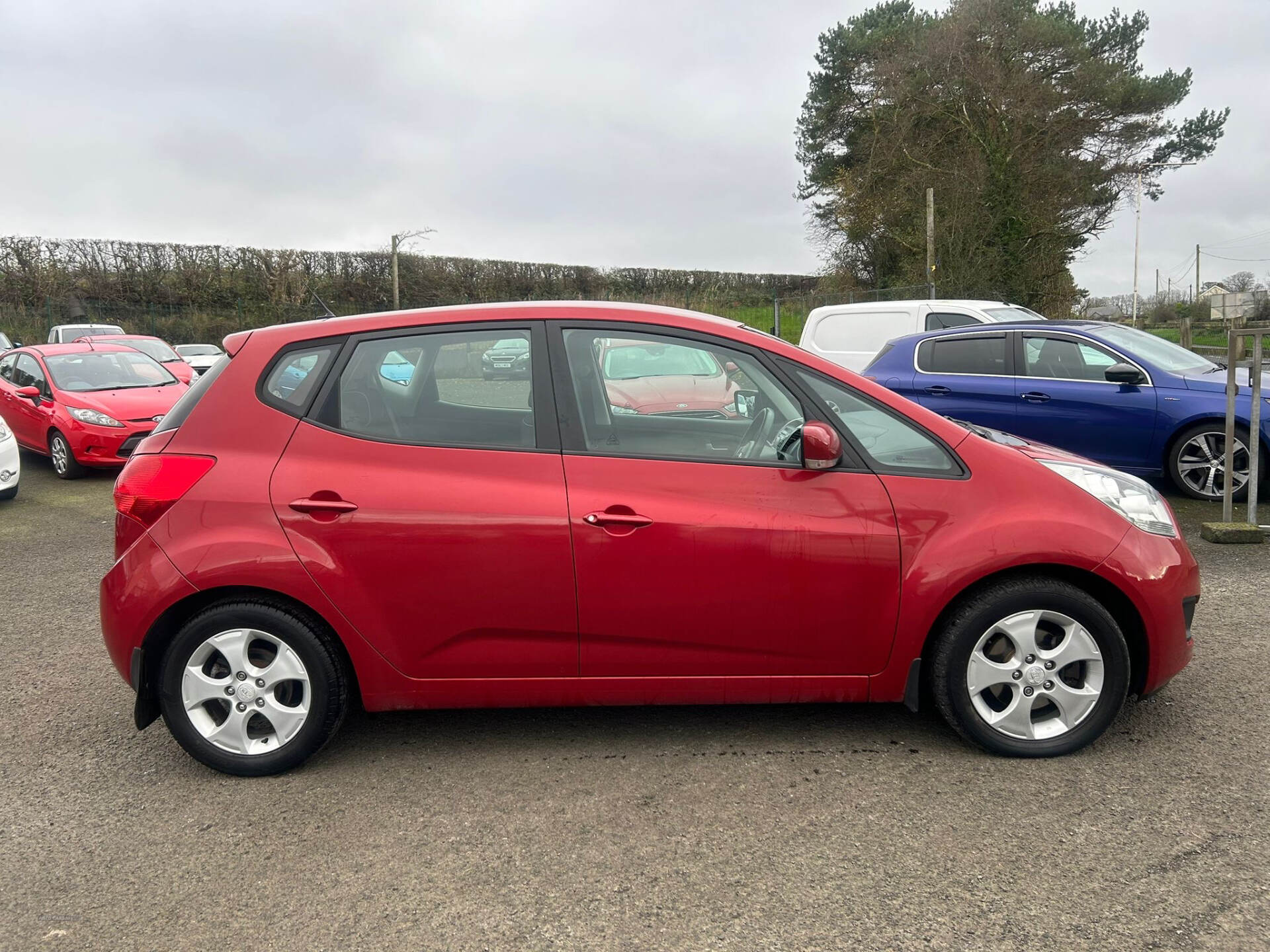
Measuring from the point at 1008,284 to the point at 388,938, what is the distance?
90.4 feet

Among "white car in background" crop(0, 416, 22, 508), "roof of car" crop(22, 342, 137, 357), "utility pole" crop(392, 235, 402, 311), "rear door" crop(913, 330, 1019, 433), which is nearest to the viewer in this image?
"rear door" crop(913, 330, 1019, 433)

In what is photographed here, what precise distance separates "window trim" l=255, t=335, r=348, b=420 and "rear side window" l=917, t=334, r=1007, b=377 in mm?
6977

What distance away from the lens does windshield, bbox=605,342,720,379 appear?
3525mm

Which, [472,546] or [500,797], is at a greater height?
[472,546]

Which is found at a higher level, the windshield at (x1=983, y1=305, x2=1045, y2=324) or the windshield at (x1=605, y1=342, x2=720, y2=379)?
the windshield at (x1=983, y1=305, x2=1045, y2=324)

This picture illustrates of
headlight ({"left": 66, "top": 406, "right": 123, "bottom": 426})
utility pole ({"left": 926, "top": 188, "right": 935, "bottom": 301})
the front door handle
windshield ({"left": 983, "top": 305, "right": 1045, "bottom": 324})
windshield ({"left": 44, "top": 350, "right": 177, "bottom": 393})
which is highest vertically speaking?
utility pole ({"left": 926, "top": 188, "right": 935, "bottom": 301})

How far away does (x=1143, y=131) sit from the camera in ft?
105

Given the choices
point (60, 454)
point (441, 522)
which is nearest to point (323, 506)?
point (441, 522)

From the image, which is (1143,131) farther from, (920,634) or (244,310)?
(920,634)

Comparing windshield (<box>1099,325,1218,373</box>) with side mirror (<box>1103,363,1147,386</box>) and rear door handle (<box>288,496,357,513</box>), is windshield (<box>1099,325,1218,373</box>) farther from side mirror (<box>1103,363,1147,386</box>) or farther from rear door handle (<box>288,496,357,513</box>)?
rear door handle (<box>288,496,357,513</box>)

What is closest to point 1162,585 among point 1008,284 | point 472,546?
point 472,546

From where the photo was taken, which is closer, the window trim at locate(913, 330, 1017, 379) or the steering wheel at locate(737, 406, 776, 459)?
the steering wheel at locate(737, 406, 776, 459)

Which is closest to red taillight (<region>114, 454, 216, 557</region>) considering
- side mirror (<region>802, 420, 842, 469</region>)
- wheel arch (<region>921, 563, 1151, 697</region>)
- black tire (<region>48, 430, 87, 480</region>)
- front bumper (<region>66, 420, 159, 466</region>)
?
side mirror (<region>802, 420, 842, 469</region>)

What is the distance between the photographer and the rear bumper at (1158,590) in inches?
135
